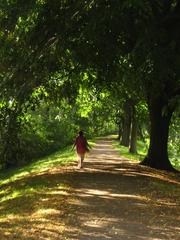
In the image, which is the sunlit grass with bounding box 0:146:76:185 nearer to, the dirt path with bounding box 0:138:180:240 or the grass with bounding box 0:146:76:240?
the dirt path with bounding box 0:138:180:240

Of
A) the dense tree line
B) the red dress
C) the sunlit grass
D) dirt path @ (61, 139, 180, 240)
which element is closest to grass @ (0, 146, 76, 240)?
dirt path @ (61, 139, 180, 240)

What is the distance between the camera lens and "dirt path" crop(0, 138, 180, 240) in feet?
34.4

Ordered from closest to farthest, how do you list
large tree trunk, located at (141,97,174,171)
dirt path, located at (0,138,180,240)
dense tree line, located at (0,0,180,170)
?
1. dirt path, located at (0,138,180,240)
2. dense tree line, located at (0,0,180,170)
3. large tree trunk, located at (141,97,174,171)

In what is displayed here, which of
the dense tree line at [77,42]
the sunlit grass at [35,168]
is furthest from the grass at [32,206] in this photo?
the sunlit grass at [35,168]

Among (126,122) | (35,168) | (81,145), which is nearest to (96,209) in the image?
(81,145)

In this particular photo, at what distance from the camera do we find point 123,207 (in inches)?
524

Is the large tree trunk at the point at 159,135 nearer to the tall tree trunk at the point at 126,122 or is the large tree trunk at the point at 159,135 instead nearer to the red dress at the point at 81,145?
the red dress at the point at 81,145

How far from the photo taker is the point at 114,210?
1288 cm

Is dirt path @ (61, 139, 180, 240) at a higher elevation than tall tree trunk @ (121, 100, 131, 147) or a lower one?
lower

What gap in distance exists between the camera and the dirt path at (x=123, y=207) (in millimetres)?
10539

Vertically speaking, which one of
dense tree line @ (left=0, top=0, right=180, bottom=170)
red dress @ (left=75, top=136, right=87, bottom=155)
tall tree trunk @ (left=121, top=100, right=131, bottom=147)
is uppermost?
dense tree line @ (left=0, top=0, right=180, bottom=170)

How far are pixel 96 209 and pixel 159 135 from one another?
11536 millimetres

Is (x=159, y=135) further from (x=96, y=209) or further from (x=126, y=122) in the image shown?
(x=126, y=122)

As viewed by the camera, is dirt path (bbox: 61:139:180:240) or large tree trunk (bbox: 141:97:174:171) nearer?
dirt path (bbox: 61:139:180:240)
